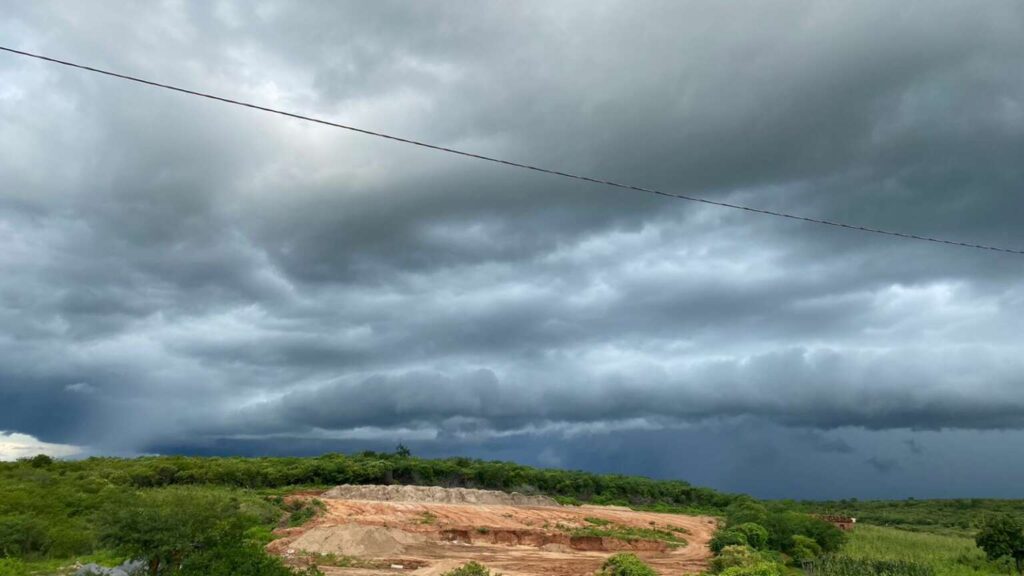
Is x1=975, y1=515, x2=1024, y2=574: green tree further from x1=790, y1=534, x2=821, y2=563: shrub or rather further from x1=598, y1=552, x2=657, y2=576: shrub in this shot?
x1=598, y1=552, x2=657, y2=576: shrub

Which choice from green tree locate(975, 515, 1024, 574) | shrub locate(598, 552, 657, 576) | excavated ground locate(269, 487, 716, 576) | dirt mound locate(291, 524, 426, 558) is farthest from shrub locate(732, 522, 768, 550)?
dirt mound locate(291, 524, 426, 558)

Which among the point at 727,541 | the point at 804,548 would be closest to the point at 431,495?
the point at 727,541

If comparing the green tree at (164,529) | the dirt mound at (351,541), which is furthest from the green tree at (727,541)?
the green tree at (164,529)

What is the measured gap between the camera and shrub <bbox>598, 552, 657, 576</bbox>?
104ft

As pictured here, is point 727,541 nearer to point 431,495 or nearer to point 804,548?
point 804,548

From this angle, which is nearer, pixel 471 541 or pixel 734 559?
pixel 734 559

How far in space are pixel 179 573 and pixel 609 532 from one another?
1518 inches

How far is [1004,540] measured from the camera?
43.2m

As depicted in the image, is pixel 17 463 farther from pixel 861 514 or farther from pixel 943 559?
pixel 861 514

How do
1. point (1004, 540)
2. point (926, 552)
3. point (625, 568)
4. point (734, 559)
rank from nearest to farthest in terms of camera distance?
point (625, 568), point (734, 559), point (1004, 540), point (926, 552)

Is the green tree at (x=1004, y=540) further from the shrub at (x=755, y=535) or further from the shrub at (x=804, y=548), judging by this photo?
the shrub at (x=755, y=535)

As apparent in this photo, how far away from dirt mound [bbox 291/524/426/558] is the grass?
27.3 m

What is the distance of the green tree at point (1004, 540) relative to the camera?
1689 inches

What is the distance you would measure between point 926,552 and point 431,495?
42703 mm
